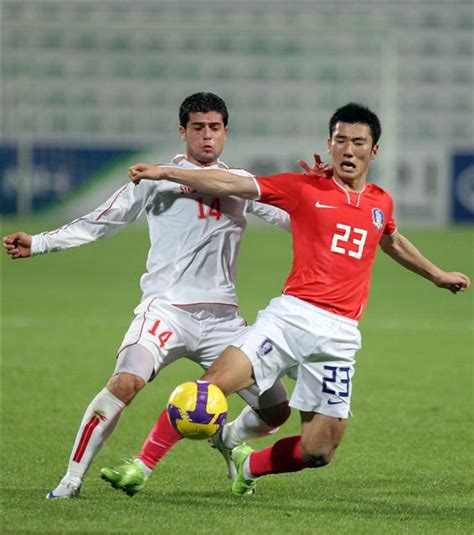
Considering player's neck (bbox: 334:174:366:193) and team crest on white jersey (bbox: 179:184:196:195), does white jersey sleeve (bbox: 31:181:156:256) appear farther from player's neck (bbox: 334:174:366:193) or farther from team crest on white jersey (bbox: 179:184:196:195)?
player's neck (bbox: 334:174:366:193)

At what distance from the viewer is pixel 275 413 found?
658 centimetres

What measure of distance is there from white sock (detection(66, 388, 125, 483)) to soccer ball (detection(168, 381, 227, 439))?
0.53m

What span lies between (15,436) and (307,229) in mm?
3130

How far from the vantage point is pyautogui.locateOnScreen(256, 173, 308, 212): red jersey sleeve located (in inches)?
233

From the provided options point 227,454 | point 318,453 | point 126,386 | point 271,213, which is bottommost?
point 227,454

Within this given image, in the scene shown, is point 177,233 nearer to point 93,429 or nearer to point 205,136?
point 205,136

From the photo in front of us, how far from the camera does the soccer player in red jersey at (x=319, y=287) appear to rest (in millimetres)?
5797

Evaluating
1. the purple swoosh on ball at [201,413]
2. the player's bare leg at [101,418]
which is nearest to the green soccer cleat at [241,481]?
the player's bare leg at [101,418]

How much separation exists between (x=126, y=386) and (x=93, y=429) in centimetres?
28

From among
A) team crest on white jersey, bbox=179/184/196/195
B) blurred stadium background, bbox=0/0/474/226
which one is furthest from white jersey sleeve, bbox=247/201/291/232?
blurred stadium background, bbox=0/0/474/226

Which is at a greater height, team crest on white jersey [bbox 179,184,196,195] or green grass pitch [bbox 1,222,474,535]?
team crest on white jersey [bbox 179,184,196,195]

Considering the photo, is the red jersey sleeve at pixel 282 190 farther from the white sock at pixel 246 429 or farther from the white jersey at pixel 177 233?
the white sock at pixel 246 429

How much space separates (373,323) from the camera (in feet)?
49.9

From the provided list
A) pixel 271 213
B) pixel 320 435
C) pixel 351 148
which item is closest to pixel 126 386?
pixel 320 435
